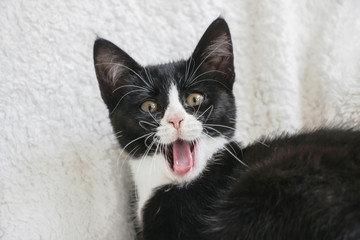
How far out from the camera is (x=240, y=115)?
4.85 ft

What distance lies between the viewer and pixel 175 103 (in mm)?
1086

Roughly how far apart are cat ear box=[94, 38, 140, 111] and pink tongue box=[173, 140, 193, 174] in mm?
244

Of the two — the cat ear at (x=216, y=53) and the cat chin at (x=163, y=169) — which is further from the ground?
the cat ear at (x=216, y=53)

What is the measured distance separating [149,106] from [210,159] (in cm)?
22

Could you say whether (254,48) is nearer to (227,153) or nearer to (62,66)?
(227,153)

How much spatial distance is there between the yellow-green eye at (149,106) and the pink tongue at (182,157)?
0.11 metres

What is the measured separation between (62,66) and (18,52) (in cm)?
14

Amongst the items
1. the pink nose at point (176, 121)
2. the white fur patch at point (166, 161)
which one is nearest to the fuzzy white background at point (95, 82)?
the white fur patch at point (166, 161)

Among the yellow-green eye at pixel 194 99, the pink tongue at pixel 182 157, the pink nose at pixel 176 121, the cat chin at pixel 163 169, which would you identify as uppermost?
the yellow-green eye at pixel 194 99

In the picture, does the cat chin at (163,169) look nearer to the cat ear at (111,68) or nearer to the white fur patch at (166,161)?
the white fur patch at (166,161)

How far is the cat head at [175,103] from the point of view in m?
1.07

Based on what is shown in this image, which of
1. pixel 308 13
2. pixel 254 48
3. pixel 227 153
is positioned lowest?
pixel 227 153

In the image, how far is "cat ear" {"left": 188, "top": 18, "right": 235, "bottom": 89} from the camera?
1140mm

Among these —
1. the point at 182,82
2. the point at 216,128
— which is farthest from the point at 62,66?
the point at 216,128
